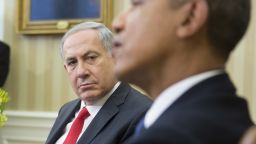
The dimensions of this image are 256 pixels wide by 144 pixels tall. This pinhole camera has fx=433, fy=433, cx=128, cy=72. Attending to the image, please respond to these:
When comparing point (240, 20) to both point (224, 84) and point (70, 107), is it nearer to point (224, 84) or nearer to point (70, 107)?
point (224, 84)

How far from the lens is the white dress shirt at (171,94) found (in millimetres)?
893

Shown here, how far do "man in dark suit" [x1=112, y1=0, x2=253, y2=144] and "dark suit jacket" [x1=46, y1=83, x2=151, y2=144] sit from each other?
871 mm

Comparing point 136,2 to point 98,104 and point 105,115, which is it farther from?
point 98,104

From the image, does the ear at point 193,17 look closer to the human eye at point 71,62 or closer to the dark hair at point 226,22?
the dark hair at point 226,22

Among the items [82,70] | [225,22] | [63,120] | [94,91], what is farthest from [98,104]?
[225,22]

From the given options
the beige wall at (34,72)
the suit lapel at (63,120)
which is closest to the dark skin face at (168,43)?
the suit lapel at (63,120)

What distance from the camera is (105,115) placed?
2000 mm

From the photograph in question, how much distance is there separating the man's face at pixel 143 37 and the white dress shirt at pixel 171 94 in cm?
7

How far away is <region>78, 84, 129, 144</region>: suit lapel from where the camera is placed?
77.1 inches

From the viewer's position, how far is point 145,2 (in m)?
0.98

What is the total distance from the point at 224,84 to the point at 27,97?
2729mm

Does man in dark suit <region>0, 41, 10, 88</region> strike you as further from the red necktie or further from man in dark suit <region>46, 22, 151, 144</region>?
the red necktie

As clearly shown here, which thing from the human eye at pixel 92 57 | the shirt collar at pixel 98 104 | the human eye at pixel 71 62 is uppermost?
the human eye at pixel 92 57

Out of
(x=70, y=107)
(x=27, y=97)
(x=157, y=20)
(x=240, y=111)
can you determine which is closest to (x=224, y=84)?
(x=240, y=111)
